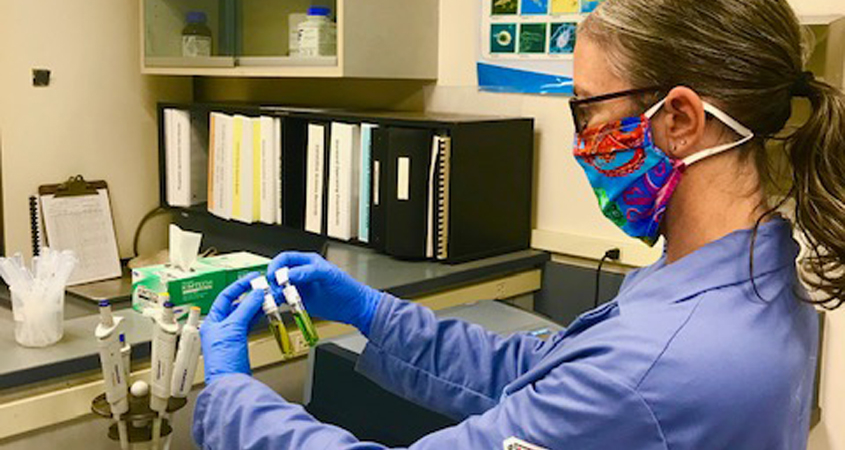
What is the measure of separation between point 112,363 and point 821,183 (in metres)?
1.02

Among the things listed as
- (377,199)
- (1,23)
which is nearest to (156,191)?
(1,23)

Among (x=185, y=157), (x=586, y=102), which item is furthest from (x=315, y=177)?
(x=586, y=102)

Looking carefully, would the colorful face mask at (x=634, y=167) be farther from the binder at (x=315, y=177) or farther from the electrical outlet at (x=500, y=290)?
the binder at (x=315, y=177)

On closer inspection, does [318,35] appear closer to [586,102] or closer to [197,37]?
[197,37]

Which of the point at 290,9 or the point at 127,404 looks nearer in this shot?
the point at 127,404

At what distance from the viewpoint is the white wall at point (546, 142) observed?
6.73 ft

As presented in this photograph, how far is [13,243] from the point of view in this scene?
2219 millimetres

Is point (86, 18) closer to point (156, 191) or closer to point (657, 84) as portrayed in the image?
point (156, 191)

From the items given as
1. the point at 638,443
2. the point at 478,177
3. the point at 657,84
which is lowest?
the point at 638,443

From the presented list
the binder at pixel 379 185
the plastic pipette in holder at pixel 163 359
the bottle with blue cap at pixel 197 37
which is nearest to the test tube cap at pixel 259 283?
the plastic pipette in holder at pixel 163 359

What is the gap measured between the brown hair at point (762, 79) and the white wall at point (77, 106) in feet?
5.72

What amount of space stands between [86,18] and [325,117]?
749mm

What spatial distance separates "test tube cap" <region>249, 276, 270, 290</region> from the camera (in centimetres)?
118

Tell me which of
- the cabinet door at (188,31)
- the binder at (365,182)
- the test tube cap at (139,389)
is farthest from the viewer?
the cabinet door at (188,31)
